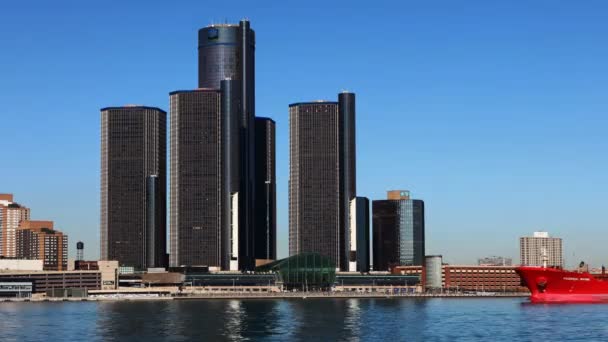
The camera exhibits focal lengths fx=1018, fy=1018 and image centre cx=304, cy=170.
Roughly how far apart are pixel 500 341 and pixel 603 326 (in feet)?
125

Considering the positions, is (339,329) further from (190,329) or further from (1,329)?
(1,329)

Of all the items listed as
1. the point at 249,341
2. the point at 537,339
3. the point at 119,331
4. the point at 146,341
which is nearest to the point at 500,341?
the point at 537,339

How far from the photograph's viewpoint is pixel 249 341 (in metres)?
164

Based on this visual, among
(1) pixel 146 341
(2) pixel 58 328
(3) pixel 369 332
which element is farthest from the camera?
(2) pixel 58 328

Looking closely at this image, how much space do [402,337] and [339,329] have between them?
21.6 meters

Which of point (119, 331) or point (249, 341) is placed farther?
point (119, 331)

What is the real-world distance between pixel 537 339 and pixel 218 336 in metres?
53.6

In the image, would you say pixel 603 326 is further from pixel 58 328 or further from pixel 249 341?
pixel 58 328

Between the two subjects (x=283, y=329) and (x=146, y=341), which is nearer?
(x=146, y=341)

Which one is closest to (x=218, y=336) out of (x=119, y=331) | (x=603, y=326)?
(x=119, y=331)

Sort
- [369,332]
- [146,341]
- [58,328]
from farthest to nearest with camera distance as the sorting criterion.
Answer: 1. [58,328]
2. [369,332]
3. [146,341]

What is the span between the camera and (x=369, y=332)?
183125 millimetres

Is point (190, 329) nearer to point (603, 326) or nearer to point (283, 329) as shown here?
point (283, 329)

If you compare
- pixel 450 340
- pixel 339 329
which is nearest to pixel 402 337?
pixel 450 340
